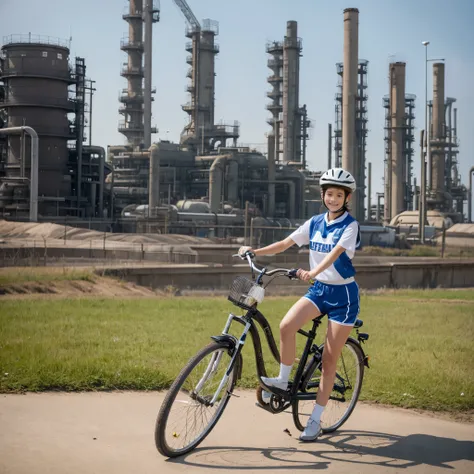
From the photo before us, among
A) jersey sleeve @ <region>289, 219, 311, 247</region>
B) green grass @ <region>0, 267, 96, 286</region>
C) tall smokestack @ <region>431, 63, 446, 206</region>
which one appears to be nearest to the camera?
jersey sleeve @ <region>289, 219, 311, 247</region>

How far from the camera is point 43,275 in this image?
1777 centimetres

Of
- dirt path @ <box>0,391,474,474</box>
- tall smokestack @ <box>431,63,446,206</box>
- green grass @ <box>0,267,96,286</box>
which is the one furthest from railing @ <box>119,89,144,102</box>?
dirt path @ <box>0,391,474,474</box>

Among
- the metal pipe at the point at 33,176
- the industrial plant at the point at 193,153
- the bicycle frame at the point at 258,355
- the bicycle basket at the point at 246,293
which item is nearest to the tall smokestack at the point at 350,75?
the industrial plant at the point at 193,153

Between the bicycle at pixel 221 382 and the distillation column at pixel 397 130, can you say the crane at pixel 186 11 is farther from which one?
the bicycle at pixel 221 382

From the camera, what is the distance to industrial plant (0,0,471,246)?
49094 mm

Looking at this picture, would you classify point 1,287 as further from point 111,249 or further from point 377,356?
point 111,249

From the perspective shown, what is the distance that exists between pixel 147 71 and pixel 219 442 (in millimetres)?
59901

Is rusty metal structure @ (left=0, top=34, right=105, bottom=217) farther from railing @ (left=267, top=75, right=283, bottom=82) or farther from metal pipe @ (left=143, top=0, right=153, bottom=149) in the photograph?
railing @ (left=267, top=75, right=283, bottom=82)

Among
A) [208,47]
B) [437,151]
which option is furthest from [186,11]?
[437,151]

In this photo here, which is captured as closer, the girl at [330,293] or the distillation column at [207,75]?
the girl at [330,293]

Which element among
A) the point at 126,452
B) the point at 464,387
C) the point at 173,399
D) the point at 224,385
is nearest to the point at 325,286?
the point at 224,385

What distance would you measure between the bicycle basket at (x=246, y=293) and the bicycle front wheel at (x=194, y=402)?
259 millimetres

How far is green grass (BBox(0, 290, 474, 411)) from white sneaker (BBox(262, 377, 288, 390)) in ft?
5.11

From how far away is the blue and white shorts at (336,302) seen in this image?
4.50 metres
